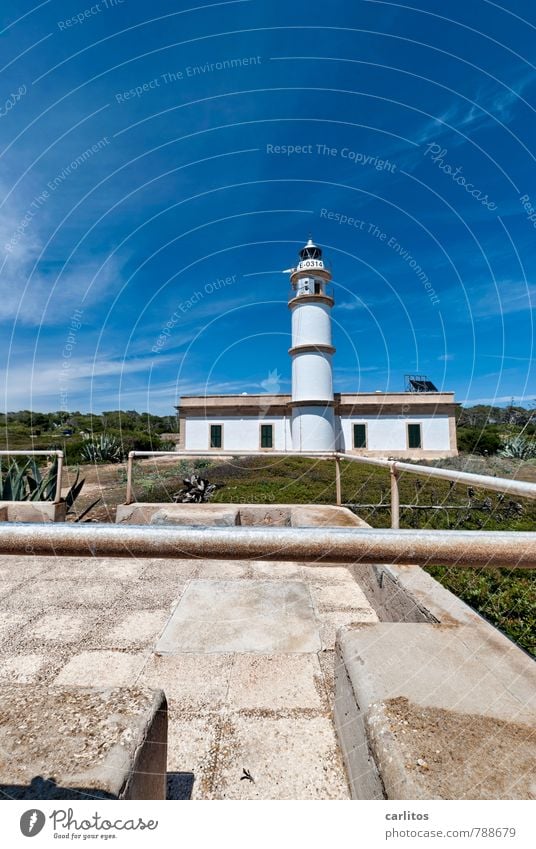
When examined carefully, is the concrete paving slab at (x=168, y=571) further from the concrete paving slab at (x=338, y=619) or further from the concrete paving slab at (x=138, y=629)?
the concrete paving slab at (x=338, y=619)

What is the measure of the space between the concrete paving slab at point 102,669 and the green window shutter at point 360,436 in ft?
65.8

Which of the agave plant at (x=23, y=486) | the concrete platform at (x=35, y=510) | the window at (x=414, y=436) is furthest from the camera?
the window at (x=414, y=436)

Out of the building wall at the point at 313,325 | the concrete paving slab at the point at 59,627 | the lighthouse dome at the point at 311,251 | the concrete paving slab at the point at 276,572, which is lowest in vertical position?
the concrete paving slab at the point at 276,572

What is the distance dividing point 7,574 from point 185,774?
2.25 metres

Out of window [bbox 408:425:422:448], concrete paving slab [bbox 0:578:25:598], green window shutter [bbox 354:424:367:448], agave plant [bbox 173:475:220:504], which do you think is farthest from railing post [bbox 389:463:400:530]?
window [bbox 408:425:422:448]

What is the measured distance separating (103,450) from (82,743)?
17.2m

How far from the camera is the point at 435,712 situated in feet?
3.36

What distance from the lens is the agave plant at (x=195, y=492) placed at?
6855 millimetres

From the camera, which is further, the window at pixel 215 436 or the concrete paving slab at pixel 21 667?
the window at pixel 215 436

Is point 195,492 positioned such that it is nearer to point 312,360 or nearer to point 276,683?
point 276,683

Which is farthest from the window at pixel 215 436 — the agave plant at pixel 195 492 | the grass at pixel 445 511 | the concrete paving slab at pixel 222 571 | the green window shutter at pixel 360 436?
the concrete paving slab at pixel 222 571

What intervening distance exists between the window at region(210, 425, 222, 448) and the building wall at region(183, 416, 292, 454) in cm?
17

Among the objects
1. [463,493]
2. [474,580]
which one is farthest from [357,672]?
[463,493]

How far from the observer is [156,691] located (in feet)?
3.38
